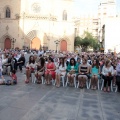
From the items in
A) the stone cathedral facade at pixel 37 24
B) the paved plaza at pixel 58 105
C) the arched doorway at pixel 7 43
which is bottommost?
the paved plaza at pixel 58 105

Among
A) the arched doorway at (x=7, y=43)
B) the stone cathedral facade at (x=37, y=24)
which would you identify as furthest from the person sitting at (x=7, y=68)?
the arched doorway at (x=7, y=43)

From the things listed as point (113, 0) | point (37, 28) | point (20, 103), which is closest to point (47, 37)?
point (37, 28)

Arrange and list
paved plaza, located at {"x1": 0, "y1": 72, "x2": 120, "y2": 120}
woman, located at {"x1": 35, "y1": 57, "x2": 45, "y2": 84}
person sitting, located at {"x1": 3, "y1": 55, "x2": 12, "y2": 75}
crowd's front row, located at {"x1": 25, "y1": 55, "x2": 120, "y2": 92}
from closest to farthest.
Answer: paved plaza, located at {"x1": 0, "y1": 72, "x2": 120, "y2": 120}, crowd's front row, located at {"x1": 25, "y1": 55, "x2": 120, "y2": 92}, woman, located at {"x1": 35, "y1": 57, "x2": 45, "y2": 84}, person sitting, located at {"x1": 3, "y1": 55, "x2": 12, "y2": 75}

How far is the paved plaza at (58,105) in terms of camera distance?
5.84 meters

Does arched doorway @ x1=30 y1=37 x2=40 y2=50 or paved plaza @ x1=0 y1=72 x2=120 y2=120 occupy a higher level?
arched doorway @ x1=30 y1=37 x2=40 y2=50

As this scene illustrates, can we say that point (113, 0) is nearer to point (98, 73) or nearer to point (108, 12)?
point (108, 12)

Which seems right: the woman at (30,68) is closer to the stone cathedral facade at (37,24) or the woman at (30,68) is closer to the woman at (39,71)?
the woman at (39,71)

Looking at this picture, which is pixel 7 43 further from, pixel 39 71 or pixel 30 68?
pixel 39 71

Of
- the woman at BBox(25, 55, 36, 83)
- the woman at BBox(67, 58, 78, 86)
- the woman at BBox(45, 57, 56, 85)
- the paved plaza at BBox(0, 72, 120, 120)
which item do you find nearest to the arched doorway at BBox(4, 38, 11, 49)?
the woman at BBox(25, 55, 36, 83)

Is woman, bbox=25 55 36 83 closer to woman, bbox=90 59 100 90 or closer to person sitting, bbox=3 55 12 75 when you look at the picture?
person sitting, bbox=3 55 12 75

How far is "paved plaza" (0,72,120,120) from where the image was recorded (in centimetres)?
584

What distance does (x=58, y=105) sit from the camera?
686cm

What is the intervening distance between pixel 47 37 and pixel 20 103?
3516cm

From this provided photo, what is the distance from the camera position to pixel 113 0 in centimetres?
7381
